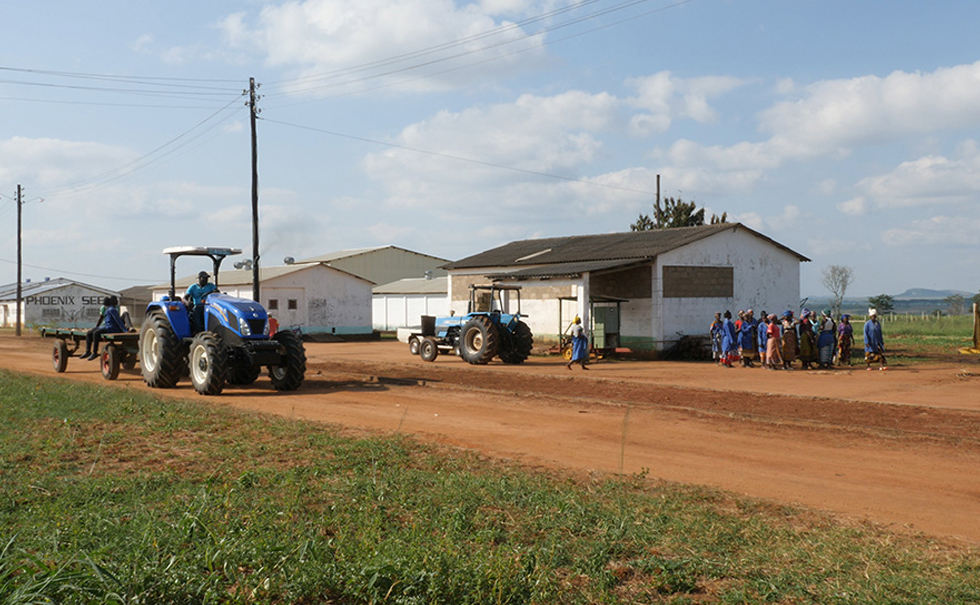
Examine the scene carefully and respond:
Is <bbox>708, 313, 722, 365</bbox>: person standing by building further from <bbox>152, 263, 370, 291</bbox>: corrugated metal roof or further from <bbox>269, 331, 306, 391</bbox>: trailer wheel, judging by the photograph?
<bbox>152, 263, 370, 291</bbox>: corrugated metal roof

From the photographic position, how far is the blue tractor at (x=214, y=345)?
1611 centimetres

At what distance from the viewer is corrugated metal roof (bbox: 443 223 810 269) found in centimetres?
3035

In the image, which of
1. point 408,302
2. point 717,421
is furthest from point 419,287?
point 717,421

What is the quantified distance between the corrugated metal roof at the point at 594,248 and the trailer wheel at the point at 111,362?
17.1 metres

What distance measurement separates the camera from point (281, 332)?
1719cm

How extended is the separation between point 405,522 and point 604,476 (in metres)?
2.80

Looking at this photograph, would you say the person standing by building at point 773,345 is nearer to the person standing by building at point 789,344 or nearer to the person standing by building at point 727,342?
the person standing by building at point 789,344

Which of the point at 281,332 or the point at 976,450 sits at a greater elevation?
the point at 281,332

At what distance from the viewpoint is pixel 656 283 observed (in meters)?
29.0

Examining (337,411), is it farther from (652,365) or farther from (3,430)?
(652,365)

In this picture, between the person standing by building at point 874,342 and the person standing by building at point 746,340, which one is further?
the person standing by building at point 746,340

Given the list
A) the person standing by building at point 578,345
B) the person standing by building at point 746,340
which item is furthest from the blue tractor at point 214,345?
the person standing by building at point 746,340

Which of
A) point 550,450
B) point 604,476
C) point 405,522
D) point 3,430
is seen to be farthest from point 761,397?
point 3,430

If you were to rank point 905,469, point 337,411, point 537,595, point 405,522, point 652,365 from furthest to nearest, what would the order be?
1. point 652,365
2. point 337,411
3. point 905,469
4. point 405,522
5. point 537,595
